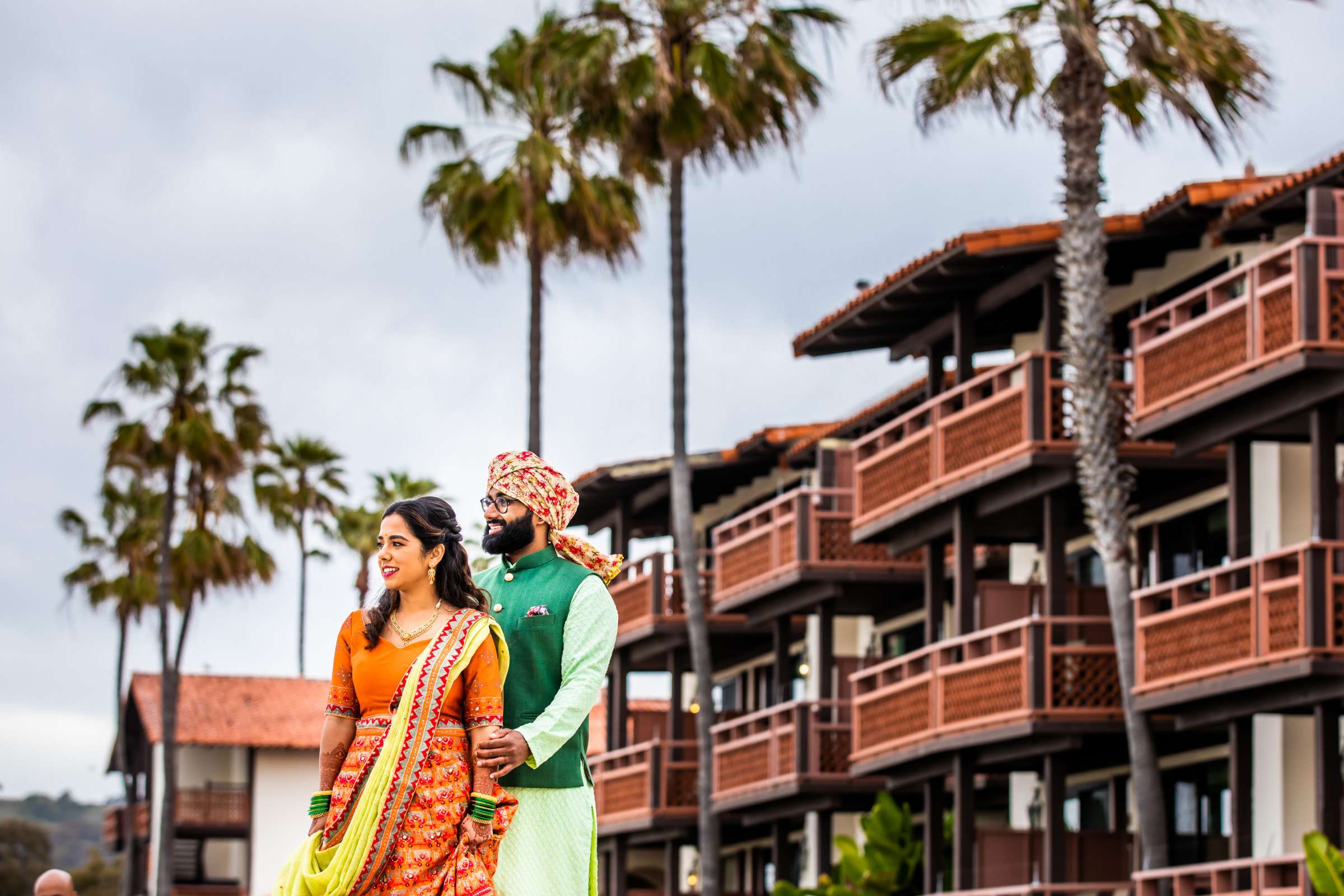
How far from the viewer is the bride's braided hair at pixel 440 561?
768 centimetres

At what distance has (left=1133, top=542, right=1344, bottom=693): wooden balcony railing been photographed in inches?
875

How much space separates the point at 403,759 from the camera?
7.46m

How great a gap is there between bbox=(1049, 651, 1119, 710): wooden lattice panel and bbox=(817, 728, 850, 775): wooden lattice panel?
8.03 metres

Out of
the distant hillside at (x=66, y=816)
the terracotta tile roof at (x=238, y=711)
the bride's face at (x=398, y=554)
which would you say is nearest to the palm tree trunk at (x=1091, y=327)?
the bride's face at (x=398, y=554)

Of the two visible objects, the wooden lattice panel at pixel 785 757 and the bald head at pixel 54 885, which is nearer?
the bald head at pixel 54 885

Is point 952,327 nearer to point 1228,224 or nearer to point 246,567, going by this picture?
point 1228,224

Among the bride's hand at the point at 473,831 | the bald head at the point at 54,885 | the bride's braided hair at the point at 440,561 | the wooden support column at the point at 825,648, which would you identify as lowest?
the bald head at the point at 54,885

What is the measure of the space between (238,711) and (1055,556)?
4509cm

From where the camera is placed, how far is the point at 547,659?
26.3 ft

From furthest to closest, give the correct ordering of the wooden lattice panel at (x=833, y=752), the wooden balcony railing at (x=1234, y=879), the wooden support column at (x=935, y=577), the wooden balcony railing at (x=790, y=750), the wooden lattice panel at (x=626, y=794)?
the wooden lattice panel at (x=626, y=794), the wooden lattice panel at (x=833, y=752), the wooden balcony railing at (x=790, y=750), the wooden support column at (x=935, y=577), the wooden balcony railing at (x=1234, y=879)

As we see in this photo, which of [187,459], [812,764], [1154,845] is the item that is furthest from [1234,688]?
[187,459]

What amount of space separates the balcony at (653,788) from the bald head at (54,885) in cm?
2890

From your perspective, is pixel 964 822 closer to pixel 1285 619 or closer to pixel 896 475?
pixel 896 475

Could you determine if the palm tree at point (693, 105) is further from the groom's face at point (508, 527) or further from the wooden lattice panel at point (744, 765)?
the groom's face at point (508, 527)
